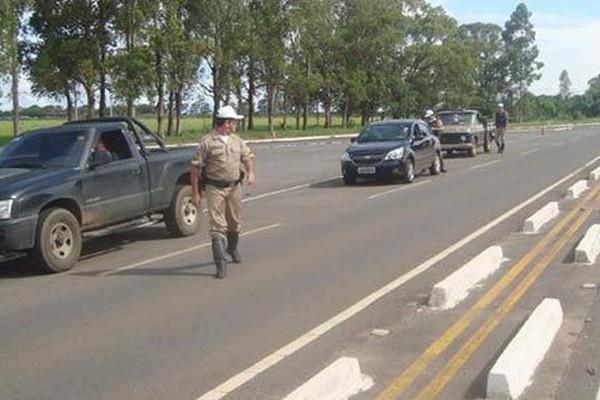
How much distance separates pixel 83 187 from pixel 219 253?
2.51 m

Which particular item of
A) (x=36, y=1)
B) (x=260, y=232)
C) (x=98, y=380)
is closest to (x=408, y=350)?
(x=98, y=380)

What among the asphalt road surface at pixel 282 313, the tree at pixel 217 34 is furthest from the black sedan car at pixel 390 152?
the tree at pixel 217 34

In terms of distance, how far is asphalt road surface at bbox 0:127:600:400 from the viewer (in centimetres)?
→ 566

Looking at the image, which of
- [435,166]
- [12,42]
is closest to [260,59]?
[12,42]

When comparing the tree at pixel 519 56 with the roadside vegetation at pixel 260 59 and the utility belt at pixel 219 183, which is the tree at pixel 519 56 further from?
the utility belt at pixel 219 183

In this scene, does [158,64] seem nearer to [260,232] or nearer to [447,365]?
[260,232]

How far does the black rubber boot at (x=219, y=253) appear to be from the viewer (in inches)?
358

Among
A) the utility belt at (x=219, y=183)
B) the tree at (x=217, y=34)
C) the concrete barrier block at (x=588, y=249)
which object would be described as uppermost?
the tree at (x=217, y=34)

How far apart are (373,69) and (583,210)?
73.1m

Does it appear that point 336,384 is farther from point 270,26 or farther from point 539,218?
point 270,26

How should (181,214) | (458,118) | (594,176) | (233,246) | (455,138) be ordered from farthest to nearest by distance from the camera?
(458,118)
(455,138)
(594,176)
(181,214)
(233,246)

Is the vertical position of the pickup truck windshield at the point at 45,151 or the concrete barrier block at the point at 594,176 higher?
the pickup truck windshield at the point at 45,151

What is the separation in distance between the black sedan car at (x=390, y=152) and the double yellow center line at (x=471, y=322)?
9.24m

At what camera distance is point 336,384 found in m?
5.18
